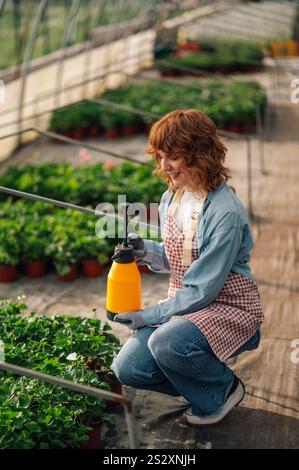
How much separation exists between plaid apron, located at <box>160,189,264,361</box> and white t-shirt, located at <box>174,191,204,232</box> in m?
0.02

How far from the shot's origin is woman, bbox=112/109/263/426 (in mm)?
2896

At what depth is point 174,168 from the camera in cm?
296

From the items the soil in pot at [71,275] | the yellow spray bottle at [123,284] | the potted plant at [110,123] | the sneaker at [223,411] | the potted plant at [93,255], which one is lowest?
the potted plant at [110,123]

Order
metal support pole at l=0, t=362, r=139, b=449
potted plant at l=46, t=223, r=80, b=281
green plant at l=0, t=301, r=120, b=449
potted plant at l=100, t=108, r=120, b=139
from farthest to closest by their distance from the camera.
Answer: potted plant at l=100, t=108, r=120, b=139 → potted plant at l=46, t=223, r=80, b=281 → green plant at l=0, t=301, r=120, b=449 → metal support pole at l=0, t=362, r=139, b=449

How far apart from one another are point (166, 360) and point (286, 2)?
1946 cm

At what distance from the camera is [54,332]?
3533 millimetres

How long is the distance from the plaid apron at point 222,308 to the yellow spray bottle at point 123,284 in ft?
0.60

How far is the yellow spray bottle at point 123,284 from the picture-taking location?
302 cm

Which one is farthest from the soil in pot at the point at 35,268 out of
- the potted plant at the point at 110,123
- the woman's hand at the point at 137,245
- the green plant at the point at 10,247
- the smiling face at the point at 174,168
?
the potted plant at the point at 110,123

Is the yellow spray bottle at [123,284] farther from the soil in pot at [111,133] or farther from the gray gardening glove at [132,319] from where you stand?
the soil in pot at [111,133]

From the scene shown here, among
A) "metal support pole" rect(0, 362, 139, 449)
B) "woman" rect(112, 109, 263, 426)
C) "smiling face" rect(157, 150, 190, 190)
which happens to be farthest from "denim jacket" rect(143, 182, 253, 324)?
"metal support pole" rect(0, 362, 139, 449)

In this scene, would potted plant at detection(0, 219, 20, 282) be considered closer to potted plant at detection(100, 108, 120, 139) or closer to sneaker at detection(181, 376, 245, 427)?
sneaker at detection(181, 376, 245, 427)

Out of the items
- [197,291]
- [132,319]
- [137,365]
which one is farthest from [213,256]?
[137,365]
